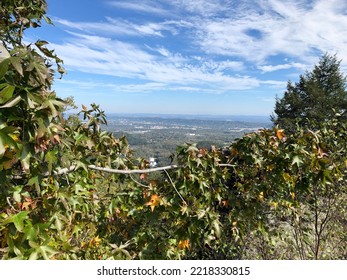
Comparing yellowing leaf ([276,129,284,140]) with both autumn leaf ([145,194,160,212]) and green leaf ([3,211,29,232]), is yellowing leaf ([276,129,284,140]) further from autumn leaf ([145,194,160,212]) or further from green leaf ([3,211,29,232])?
green leaf ([3,211,29,232])

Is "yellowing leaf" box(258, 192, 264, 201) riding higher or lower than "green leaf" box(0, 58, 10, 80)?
lower

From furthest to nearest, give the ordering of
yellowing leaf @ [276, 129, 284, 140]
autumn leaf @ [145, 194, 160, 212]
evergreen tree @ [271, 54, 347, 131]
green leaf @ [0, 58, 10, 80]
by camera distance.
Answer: evergreen tree @ [271, 54, 347, 131] → yellowing leaf @ [276, 129, 284, 140] → autumn leaf @ [145, 194, 160, 212] → green leaf @ [0, 58, 10, 80]

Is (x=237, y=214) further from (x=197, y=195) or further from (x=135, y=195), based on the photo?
(x=135, y=195)

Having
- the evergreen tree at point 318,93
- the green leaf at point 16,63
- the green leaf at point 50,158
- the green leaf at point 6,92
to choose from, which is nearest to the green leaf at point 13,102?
the green leaf at point 6,92

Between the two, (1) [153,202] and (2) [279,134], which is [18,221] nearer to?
(1) [153,202]

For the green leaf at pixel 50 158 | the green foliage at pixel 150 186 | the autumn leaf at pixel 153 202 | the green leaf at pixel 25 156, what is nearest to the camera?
the green leaf at pixel 25 156

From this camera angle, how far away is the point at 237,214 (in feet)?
8.83

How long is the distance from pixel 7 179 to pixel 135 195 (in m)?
1.38

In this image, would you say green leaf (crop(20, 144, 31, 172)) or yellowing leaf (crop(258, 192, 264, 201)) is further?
yellowing leaf (crop(258, 192, 264, 201))

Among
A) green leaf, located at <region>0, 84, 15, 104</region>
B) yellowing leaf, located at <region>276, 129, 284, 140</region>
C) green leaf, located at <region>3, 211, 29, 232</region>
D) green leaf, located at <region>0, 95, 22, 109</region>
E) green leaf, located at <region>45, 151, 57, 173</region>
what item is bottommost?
green leaf, located at <region>3, 211, 29, 232</region>

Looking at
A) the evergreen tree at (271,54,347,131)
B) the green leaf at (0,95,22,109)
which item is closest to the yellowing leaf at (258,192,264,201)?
the green leaf at (0,95,22,109)

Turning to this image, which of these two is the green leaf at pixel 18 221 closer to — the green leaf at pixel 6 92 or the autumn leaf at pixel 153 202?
the green leaf at pixel 6 92

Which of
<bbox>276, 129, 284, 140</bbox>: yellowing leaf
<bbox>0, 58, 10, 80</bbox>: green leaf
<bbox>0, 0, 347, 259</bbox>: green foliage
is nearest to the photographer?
<bbox>0, 58, 10, 80</bbox>: green leaf
